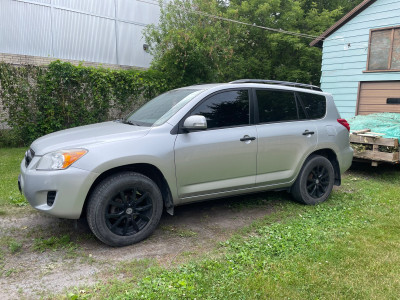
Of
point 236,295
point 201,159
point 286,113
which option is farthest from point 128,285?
point 286,113

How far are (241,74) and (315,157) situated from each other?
1396cm

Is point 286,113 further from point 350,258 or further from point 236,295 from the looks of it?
point 236,295

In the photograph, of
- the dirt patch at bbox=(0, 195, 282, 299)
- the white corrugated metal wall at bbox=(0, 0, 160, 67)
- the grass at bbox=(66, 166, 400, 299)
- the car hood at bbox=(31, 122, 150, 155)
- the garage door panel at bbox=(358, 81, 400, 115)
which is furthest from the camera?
the white corrugated metal wall at bbox=(0, 0, 160, 67)

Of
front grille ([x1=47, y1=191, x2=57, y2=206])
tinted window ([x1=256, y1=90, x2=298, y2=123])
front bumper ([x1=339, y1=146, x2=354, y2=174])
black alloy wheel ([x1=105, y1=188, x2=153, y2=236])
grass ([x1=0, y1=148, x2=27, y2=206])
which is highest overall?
tinted window ([x1=256, y1=90, x2=298, y2=123])

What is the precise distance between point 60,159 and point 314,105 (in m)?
3.60

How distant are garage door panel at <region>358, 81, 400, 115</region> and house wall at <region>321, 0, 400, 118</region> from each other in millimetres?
184

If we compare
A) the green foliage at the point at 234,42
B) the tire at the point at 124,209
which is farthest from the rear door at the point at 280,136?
the green foliage at the point at 234,42

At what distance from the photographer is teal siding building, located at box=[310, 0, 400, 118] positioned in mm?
9898

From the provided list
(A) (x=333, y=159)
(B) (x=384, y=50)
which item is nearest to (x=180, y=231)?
(A) (x=333, y=159)

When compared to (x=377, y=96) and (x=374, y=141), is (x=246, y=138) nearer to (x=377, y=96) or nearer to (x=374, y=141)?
(x=374, y=141)

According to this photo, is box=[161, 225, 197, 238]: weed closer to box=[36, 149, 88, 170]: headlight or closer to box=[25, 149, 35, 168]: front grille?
box=[36, 149, 88, 170]: headlight

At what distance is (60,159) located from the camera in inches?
125

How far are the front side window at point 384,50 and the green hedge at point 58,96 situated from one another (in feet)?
25.0

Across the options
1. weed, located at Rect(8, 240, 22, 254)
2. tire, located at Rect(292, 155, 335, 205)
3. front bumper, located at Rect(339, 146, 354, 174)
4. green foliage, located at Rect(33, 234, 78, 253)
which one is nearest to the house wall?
front bumper, located at Rect(339, 146, 354, 174)
